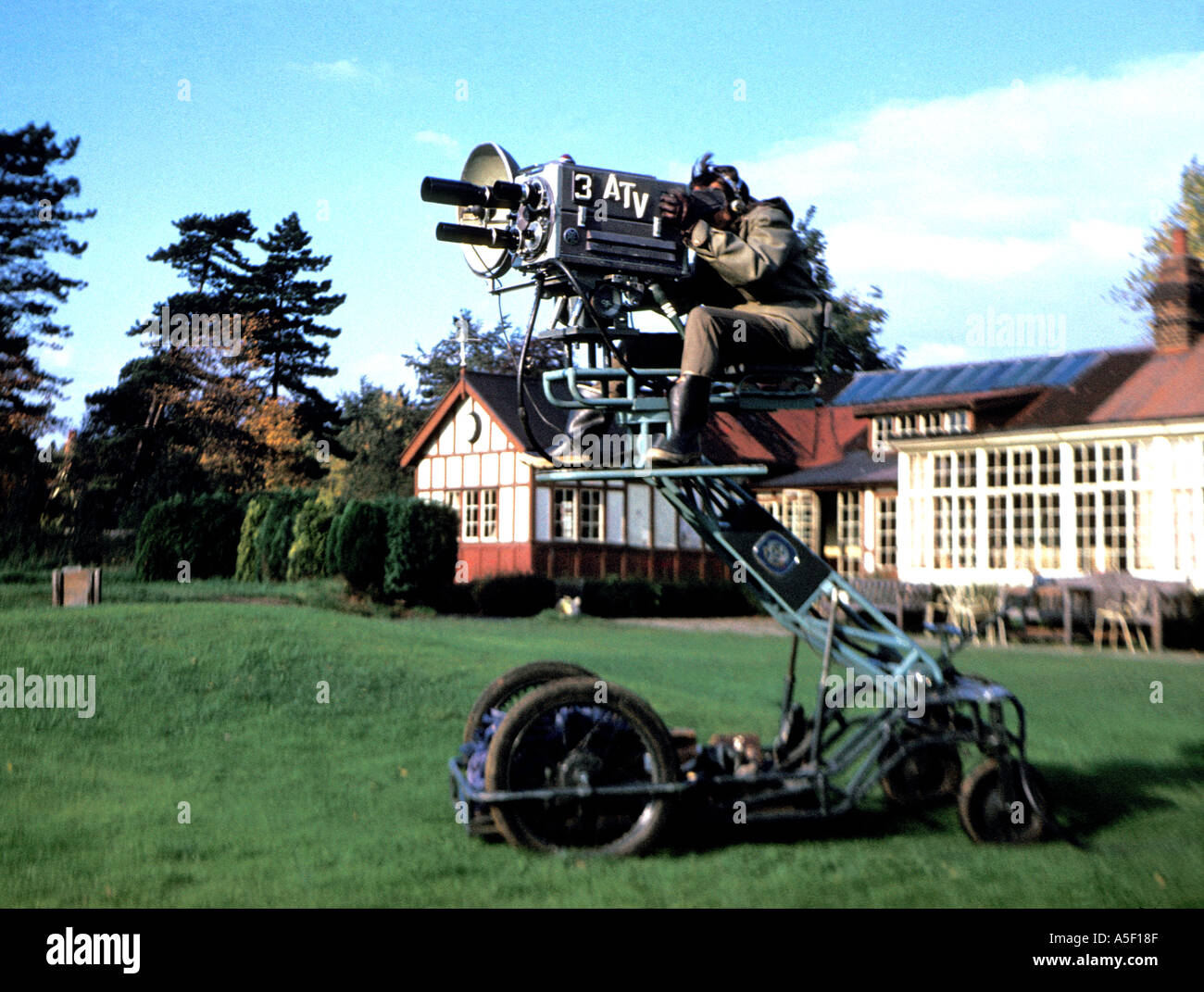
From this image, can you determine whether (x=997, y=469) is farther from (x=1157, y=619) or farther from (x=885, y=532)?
(x=1157, y=619)

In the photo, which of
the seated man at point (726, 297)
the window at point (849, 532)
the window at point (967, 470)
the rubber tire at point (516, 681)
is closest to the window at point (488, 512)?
the window at point (849, 532)

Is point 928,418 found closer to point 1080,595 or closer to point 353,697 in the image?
point 1080,595

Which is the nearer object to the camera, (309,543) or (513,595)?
(309,543)

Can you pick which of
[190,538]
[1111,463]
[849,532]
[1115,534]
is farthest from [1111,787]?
[190,538]

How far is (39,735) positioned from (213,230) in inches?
1659

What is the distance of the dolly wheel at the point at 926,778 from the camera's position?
6930mm

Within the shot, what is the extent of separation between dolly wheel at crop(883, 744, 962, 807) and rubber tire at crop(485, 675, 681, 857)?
70.5 inches

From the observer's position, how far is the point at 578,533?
32312 mm

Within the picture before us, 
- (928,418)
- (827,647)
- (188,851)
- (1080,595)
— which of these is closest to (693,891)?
(827,647)

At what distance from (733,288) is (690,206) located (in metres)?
0.65

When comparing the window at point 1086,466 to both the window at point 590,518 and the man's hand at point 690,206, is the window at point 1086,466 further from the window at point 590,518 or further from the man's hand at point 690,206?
the man's hand at point 690,206

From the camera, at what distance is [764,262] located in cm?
603

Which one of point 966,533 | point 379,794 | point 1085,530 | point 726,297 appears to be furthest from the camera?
point 966,533

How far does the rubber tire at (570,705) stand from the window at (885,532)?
84.1ft
